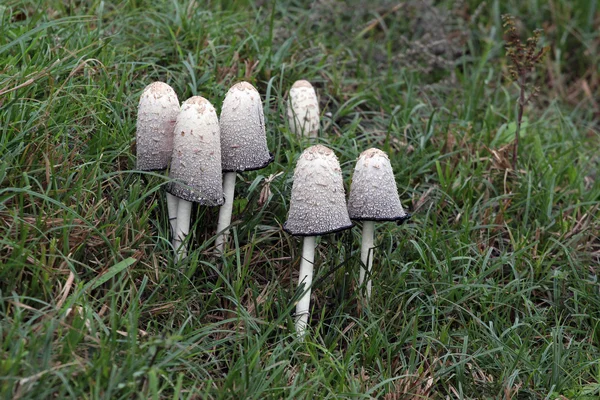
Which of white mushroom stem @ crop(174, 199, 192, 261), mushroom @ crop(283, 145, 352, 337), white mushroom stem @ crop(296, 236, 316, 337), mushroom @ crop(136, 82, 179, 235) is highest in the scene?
mushroom @ crop(136, 82, 179, 235)

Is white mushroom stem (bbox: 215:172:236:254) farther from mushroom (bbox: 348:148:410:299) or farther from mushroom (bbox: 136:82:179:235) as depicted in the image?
mushroom (bbox: 348:148:410:299)

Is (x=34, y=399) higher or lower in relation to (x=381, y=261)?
lower

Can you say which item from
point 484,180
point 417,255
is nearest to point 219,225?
point 417,255

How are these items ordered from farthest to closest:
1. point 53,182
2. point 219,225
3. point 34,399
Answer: point 219,225 → point 53,182 → point 34,399

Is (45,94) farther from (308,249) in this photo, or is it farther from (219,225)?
(308,249)

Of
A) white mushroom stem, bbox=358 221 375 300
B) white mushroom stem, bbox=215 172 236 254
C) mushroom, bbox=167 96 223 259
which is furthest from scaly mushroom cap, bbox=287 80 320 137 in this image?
mushroom, bbox=167 96 223 259

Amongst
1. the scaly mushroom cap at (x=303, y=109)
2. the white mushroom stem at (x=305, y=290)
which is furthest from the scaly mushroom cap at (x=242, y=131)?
the scaly mushroom cap at (x=303, y=109)

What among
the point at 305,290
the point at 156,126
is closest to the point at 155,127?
the point at 156,126
